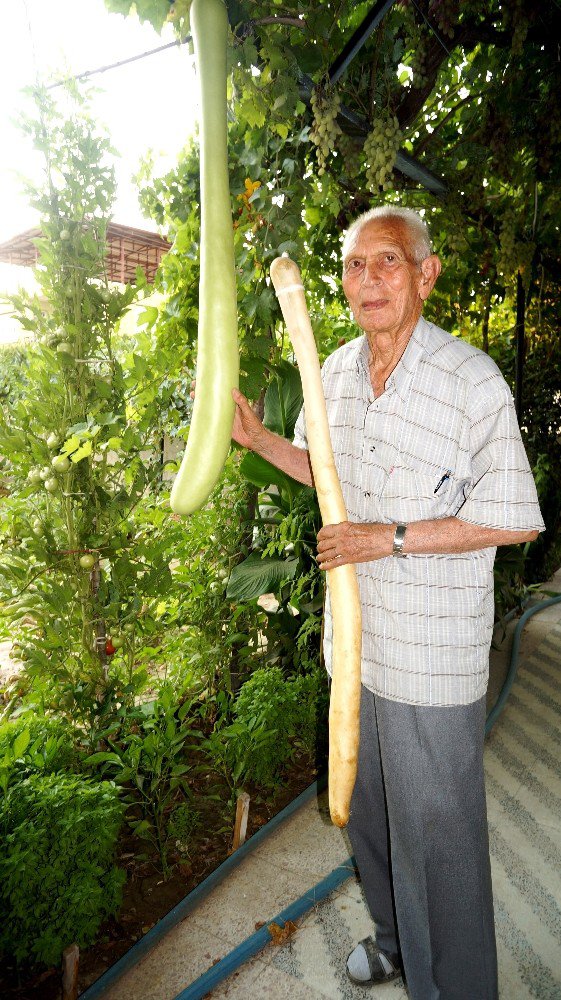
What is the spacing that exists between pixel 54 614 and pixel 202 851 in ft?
3.65

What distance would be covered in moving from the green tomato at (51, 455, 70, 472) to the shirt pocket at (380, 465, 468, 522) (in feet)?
3.22

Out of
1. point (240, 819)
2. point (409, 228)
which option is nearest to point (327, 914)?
point (240, 819)

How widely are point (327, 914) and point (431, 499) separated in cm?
159

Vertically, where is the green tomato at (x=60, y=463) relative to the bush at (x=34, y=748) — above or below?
above

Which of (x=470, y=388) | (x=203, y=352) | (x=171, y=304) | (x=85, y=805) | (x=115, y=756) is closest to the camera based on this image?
(x=203, y=352)

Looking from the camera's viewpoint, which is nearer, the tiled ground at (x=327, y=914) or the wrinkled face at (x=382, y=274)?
the wrinkled face at (x=382, y=274)

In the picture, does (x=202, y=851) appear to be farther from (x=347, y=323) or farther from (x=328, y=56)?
(x=347, y=323)

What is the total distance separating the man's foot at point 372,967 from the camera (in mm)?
1916

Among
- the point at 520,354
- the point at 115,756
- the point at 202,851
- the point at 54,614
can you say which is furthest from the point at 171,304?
the point at 520,354

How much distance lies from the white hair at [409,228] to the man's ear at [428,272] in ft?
0.04

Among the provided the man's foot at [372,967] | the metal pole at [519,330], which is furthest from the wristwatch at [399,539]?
the metal pole at [519,330]

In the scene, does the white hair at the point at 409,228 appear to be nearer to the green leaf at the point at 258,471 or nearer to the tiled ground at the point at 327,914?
the green leaf at the point at 258,471

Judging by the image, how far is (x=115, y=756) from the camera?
210cm

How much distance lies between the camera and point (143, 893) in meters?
2.27
